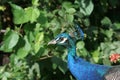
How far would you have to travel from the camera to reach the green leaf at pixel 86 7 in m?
4.11

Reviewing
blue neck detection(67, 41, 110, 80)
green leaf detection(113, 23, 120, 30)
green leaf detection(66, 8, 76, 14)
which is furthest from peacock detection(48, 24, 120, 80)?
green leaf detection(113, 23, 120, 30)

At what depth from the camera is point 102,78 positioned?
3311 mm

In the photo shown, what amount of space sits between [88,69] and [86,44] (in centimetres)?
101

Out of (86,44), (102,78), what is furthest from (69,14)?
(102,78)

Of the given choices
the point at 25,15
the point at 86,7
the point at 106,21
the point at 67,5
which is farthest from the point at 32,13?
the point at 106,21

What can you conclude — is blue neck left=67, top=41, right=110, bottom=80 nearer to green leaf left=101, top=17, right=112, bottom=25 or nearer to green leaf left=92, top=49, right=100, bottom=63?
green leaf left=92, top=49, right=100, bottom=63

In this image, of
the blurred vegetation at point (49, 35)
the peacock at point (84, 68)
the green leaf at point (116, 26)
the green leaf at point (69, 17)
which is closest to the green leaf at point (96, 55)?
the blurred vegetation at point (49, 35)

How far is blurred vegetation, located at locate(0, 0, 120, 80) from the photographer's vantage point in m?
3.76

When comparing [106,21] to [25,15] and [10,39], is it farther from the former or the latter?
[10,39]

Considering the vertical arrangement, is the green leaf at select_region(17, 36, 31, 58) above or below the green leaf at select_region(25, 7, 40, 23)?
below

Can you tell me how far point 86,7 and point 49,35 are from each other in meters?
0.47

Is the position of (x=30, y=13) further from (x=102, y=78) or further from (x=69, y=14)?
(x=102, y=78)

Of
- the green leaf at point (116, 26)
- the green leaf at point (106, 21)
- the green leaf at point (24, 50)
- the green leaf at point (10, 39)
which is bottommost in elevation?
the green leaf at point (116, 26)

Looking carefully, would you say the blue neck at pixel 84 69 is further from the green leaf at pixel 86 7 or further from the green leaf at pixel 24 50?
the green leaf at pixel 86 7
